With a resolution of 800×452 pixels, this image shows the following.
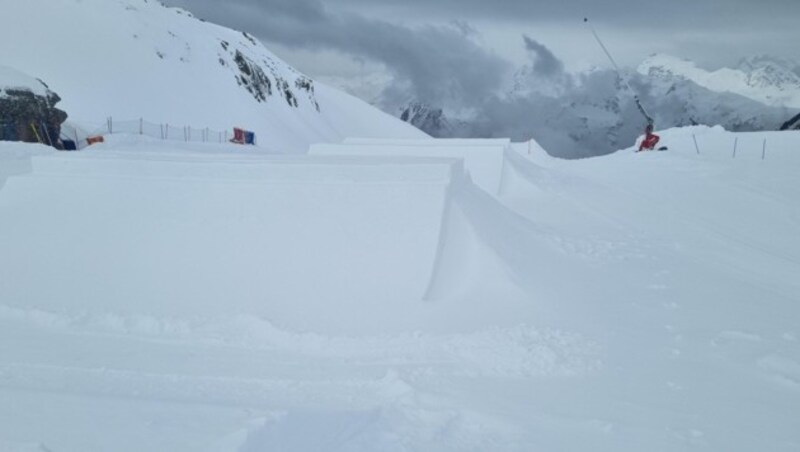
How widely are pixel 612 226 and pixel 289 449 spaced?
10.9 metres

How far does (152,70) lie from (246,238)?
209ft

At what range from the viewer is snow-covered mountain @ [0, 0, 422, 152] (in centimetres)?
5853

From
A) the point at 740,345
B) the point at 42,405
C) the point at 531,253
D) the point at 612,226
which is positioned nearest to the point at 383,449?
the point at 42,405

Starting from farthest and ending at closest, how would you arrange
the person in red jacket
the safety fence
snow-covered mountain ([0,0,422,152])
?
1. snow-covered mountain ([0,0,422,152])
2. the safety fence
3. the person in red jacket

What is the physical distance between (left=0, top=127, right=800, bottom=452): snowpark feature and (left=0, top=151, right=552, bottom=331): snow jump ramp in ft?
0.10

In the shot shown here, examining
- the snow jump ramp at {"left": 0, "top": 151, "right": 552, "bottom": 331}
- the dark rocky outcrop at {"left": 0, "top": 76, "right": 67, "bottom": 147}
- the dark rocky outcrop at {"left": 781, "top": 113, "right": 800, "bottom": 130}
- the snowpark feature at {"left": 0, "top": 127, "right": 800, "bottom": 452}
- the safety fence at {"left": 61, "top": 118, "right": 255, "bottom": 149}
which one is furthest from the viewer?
the dark rocky outcrop at {"left": 781, "top": 113, "right": 800, "bottom": 130}

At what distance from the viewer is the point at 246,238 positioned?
8875mm

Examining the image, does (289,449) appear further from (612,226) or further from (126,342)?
(612,226)

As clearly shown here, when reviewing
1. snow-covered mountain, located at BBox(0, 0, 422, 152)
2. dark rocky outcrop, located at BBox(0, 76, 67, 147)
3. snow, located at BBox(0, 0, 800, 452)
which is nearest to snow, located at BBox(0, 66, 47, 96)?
dark rocky outcrop, located at BBox(0, 76, 67, 147)

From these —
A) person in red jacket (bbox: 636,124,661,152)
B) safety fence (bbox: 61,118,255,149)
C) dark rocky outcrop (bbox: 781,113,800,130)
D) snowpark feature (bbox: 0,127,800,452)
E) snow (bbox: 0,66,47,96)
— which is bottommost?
safety fence (bbox: 61,118,255,149)

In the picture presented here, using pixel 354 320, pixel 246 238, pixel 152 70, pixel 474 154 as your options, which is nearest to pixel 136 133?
pixel 474 154

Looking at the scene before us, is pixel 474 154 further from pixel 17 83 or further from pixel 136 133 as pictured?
pixel 136 133

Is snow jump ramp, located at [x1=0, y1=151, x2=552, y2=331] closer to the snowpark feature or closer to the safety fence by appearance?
the snowpark feature

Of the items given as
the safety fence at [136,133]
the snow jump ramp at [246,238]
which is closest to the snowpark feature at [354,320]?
the snow jump ramp at [246,238]
